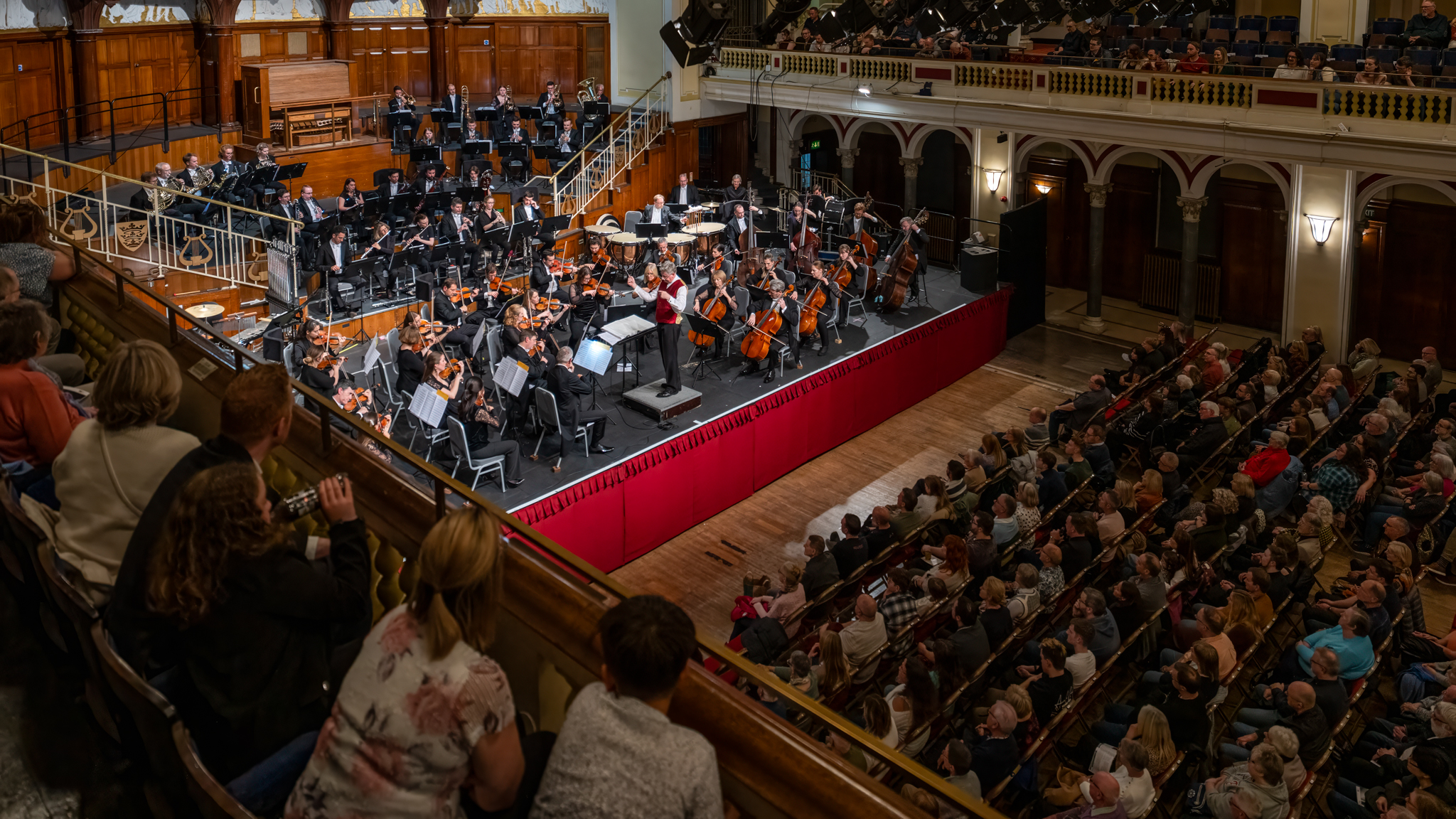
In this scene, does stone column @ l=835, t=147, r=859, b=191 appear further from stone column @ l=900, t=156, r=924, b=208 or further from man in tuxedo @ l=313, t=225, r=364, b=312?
man in tuxedo @ l=313, t=225, r=364, b=312

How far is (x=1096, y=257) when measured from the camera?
59.9 ft

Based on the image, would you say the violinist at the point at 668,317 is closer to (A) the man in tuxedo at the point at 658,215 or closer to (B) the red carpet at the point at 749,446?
(B) the red carpet at the point at 749,446

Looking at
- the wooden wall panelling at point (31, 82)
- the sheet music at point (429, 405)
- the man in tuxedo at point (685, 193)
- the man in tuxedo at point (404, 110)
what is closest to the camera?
the sheet music at point (429, 405)

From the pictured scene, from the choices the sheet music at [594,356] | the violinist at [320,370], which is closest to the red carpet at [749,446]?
the sheet music at [594,356]

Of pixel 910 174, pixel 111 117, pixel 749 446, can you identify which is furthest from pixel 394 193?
pixel 910 174

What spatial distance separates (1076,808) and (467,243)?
10.3 m

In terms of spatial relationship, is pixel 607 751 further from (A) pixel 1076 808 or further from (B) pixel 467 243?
(B) pixel 467 243

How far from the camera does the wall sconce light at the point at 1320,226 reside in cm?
1537

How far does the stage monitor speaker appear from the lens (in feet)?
57.8

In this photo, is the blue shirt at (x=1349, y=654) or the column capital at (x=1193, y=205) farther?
the column capital at (x=1193, y=205)

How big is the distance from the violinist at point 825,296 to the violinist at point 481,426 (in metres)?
4.54

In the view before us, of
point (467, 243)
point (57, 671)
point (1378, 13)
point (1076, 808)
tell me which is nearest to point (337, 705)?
point (57, 671)

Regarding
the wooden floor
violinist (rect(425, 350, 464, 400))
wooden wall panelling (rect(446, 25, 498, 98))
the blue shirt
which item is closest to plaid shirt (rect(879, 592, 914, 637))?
the wooden floor

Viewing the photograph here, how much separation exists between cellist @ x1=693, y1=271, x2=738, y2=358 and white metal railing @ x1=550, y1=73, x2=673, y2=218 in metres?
5.37
